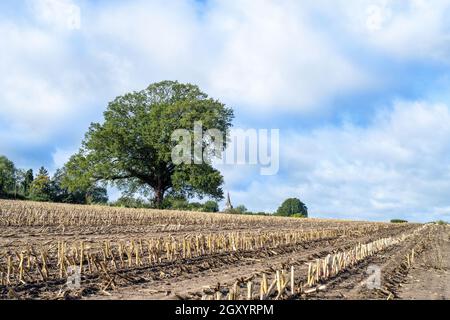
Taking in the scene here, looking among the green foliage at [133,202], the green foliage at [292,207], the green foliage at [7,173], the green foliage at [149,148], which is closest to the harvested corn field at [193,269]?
the green foliage at [149,148]

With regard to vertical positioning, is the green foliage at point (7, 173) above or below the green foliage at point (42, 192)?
above

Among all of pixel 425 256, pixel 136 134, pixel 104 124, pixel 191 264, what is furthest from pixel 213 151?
pixel 191 264

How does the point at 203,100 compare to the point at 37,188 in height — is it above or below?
above

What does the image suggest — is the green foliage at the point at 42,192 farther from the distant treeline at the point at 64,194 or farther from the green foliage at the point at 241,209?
the green foliage at the point at 241,209

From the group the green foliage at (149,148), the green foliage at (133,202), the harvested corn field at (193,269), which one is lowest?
the harvested corn field at (193,269)

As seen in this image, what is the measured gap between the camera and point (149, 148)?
51.3 meters

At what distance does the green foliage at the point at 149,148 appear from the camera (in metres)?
49.6

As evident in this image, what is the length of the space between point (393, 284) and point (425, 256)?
8474 millimetres

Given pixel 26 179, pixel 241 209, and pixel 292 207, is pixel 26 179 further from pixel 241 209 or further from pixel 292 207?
pixel 292 207

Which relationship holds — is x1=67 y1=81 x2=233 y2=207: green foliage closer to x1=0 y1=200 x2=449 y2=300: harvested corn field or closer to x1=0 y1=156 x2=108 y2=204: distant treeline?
x1=0 y1=156 x2=108 y2=204: distant treeline

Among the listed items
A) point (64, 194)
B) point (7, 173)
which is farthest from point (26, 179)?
point (64, 194)
